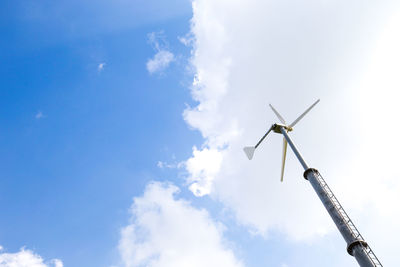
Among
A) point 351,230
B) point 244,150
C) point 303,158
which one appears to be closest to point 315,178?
point 303,158

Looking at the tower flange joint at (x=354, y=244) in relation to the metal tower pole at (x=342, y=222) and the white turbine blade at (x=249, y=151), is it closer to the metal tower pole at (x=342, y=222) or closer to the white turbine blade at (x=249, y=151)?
the metal tower pole at (x=342, y=222)

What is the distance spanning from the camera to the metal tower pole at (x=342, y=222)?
74.0ft

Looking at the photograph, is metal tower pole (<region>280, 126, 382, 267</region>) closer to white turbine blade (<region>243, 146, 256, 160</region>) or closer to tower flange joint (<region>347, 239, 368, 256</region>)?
tower flange joint (<region>347, 239, 368, 256</region>)

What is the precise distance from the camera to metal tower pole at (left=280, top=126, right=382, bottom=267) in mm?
22547

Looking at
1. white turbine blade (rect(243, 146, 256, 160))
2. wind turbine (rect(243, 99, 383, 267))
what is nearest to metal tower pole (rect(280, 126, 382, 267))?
wind turbine (rect(243, 99, 383, 267))

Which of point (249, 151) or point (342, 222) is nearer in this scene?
point (342, 222)

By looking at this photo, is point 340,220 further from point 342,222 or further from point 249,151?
point 249,151

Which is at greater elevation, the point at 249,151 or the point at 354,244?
the point at 249,151

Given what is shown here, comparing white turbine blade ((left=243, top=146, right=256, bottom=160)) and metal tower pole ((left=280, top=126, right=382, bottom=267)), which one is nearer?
metal tower pole ((left=280, top=126, right=382, bottom=267))

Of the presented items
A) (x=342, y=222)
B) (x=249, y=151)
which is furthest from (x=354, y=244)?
(x=249, y=151)

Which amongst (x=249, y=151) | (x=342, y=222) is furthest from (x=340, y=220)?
(x=249, y=151)

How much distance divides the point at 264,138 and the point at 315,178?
1460 cm

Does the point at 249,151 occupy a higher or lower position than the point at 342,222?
higher

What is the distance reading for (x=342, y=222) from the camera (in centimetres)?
2497
